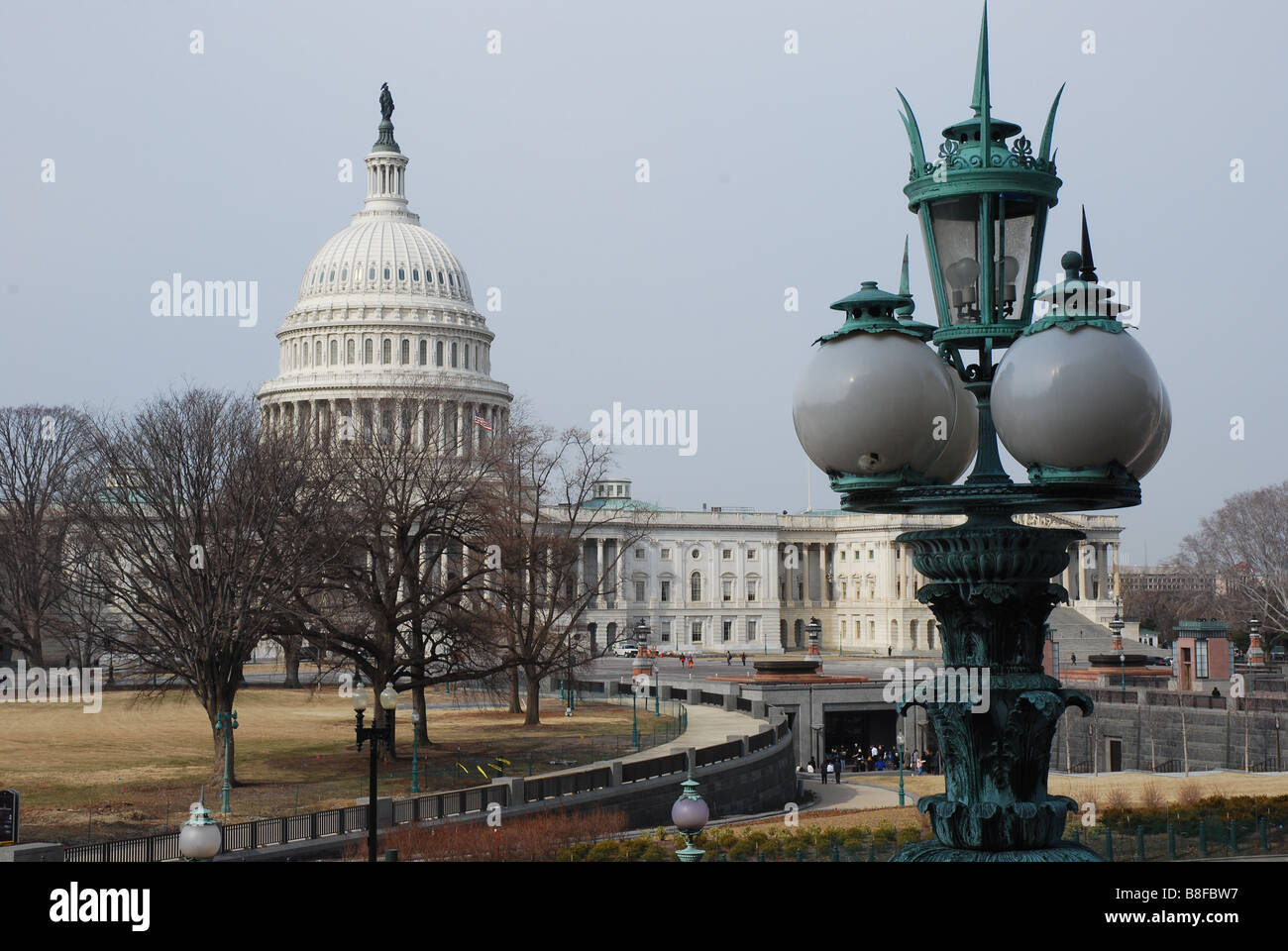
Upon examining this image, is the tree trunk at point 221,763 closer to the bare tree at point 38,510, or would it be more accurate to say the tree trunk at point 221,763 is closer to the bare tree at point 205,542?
the bare tree at point 205,542

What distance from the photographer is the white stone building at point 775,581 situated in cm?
14625

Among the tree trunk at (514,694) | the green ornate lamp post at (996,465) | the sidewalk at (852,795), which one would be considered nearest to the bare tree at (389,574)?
the tree trunk at (514,694)

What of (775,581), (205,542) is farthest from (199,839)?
(775,581)

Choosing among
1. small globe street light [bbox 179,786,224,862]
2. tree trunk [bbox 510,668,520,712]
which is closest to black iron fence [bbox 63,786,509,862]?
small globe street light [bbox 179,786,224,862]

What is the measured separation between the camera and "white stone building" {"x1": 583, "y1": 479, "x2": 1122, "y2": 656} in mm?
146250

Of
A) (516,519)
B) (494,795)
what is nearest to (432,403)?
(516,519)

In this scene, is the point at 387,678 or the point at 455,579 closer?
the point at 387,678

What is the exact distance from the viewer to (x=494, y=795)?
3500 cm

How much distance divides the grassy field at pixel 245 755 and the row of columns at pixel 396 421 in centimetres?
1111

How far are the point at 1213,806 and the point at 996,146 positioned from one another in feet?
99.5

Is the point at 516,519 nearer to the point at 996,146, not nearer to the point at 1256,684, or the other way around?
the point at 1256,684

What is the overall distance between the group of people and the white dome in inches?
3315
